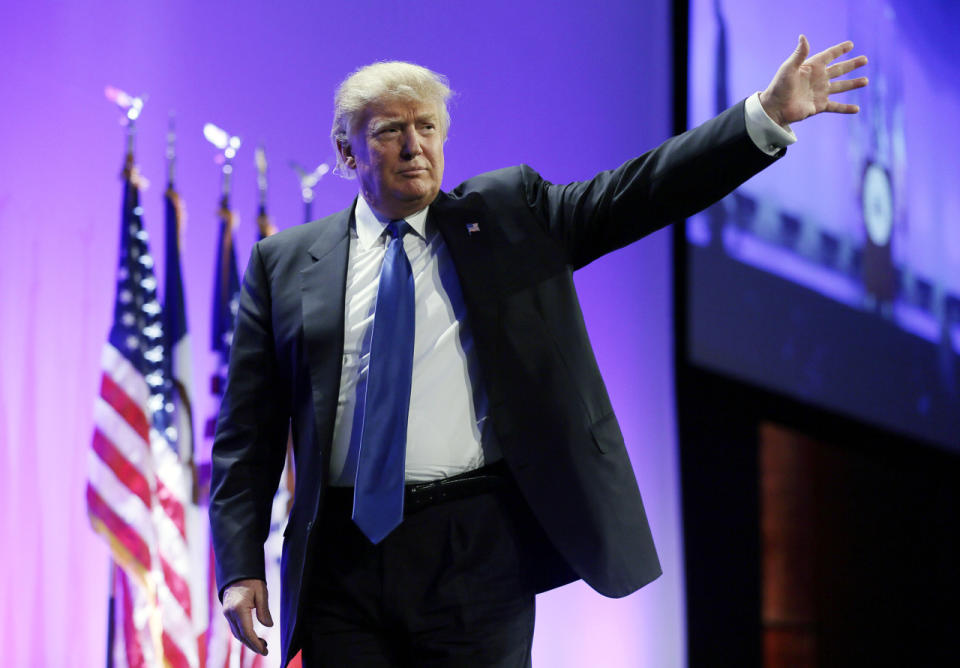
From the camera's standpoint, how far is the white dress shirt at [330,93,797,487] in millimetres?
1700

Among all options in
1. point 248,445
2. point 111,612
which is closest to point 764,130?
point 248,445

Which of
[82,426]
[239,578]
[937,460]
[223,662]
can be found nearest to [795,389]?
[937,460]

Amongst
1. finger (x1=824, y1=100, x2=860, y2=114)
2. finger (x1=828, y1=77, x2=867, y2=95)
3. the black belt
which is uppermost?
finger (x1=828, y1=77, x2=867, y2=95)

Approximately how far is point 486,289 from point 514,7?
8.25ft

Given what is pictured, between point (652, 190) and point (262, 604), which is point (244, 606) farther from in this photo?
point (652, 190)

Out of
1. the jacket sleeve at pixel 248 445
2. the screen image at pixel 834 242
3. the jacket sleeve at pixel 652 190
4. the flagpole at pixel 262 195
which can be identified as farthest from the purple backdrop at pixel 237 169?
the jacket sleeve at pixel 652 190

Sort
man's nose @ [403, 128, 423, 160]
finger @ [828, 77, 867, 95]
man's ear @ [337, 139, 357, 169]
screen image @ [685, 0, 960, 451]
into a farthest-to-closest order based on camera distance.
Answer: screen image @ [685, 0, 960, 451], man's ear @ [337, 139, 357, 169], man's nose @ [403, 128, 423, 160], finger @ [828, 77, 867, 95]

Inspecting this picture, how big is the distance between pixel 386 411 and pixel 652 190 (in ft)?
1.83

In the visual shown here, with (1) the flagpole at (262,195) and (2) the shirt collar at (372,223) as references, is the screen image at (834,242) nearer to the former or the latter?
(1) the flagpole at (262,195)

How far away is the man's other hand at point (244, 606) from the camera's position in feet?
5.77

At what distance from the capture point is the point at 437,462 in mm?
1697

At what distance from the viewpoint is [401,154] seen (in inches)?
72.7

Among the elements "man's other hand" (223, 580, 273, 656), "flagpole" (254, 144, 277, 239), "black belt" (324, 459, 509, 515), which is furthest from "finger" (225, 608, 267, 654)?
Result: "flagpole" (254, 144, 277, 239)

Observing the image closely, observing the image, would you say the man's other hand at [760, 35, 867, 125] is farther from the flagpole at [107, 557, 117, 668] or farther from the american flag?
the flagpole at [107, 557, 117, 668]
